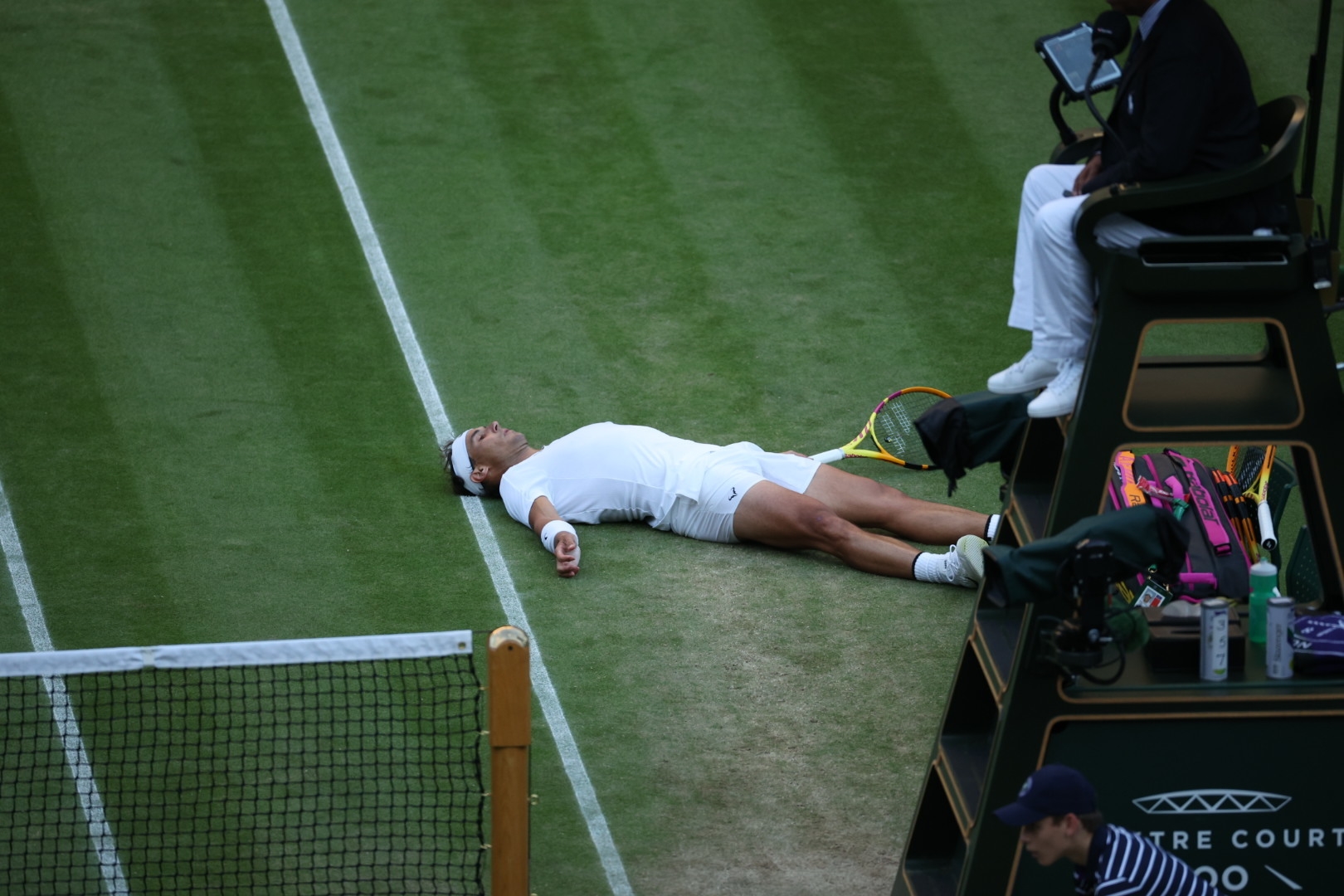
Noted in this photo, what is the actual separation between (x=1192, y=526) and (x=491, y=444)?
4038mm

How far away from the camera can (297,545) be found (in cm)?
1021

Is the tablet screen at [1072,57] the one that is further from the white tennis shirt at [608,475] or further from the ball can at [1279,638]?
the white tennis shirt at [608,475]

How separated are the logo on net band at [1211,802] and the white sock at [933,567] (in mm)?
3293

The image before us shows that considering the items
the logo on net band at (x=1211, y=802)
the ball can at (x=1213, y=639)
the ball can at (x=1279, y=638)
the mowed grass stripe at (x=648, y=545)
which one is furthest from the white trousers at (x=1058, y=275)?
the mowed grass stripe at (x=648, y=545)

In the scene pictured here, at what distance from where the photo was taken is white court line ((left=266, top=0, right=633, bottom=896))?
809 cm

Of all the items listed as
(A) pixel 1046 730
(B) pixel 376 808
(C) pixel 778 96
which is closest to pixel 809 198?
(C) pixel 778 96

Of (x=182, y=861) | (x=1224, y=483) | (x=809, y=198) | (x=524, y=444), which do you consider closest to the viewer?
(x=182, y=861)

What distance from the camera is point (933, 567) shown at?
980cm

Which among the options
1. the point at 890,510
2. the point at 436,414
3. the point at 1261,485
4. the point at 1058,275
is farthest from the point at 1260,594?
the point at 436,414

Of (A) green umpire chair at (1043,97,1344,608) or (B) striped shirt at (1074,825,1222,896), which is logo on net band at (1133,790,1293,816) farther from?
(A) green umpire chair at (1043,97,1344,608)

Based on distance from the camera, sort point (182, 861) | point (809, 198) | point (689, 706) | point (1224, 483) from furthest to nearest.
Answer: point (809, 198) → point (1224, 483) → point (689, 706) → point (182, 861)

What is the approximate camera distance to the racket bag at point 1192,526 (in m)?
8.94

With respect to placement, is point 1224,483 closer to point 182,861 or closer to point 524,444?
point 524,444

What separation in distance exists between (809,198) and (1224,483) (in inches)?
200
